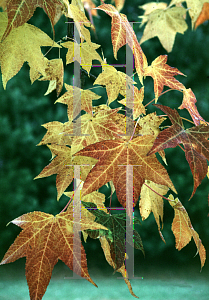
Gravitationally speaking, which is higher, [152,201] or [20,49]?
[20,49]

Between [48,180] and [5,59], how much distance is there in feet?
3.57

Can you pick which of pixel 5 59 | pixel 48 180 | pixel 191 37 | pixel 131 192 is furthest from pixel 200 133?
pixel 191 37

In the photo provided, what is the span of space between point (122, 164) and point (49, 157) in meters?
1.11

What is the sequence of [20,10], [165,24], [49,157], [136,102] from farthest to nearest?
[49,157], [165,24], [136,102], [20,10]

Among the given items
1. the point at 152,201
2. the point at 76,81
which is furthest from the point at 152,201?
the point at 76,81

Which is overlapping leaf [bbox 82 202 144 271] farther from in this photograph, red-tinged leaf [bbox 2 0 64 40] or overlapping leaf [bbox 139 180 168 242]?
red-tinged leaf [bbox 2 0 64 40]

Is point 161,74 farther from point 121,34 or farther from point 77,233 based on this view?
point 77,233

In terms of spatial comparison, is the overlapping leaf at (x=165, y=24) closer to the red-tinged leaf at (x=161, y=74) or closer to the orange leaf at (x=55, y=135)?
the red-tinged leaf at (x=161, y=74)

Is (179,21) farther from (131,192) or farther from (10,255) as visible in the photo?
(10,255)

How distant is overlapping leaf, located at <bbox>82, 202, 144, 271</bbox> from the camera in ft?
0.96

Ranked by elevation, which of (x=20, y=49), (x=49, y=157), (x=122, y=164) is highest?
(x=20, y=49)

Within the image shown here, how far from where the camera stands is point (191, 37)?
145 cm

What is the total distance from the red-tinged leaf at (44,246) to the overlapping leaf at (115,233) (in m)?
0.03

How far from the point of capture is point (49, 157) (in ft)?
4.44
